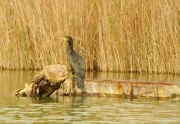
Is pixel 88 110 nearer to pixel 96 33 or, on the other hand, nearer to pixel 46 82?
pixel 46 82

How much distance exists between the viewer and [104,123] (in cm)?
940

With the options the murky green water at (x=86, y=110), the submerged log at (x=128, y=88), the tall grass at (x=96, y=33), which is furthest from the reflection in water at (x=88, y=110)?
the tall grass at (x=96, y=33)

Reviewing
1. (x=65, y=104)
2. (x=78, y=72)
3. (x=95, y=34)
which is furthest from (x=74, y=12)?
(x=65, y=104)

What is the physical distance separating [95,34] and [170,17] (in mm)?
2092

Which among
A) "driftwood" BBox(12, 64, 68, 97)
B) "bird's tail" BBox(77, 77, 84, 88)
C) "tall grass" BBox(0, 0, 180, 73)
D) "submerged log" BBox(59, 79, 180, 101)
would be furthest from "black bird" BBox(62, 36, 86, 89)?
"tall grass" BBox(0, 0, 180, 73)

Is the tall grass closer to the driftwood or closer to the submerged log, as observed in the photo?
the submerged log

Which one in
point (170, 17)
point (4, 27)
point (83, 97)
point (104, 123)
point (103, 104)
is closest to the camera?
point (104, 123)

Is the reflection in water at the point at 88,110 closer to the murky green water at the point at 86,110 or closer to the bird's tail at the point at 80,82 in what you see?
the murky green water at the point at 86,110

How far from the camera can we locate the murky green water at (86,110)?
971 centimetres

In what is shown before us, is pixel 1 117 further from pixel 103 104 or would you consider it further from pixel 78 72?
pixel 78 72

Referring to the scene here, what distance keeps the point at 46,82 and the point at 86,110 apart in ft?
5.45

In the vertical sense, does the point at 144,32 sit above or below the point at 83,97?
above

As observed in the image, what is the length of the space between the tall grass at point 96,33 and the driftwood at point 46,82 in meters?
5.22

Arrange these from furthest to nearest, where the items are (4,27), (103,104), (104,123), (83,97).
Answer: (4,27) < (83,97) < (103,104) < (104,123)
